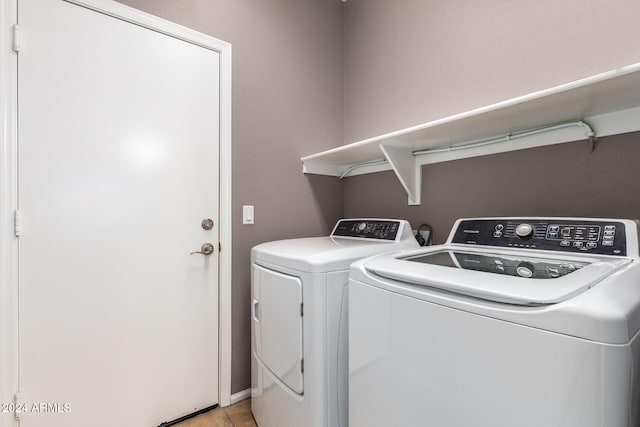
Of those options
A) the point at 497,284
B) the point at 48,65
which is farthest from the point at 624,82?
the point at 48,65

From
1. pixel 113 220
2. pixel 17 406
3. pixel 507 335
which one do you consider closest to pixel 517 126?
pixel 507 335

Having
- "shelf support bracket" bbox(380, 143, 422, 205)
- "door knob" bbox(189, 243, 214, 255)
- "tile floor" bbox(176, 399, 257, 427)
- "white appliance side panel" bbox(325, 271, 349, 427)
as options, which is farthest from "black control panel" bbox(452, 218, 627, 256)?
"tile floor" bbox(176, 399, 257, 427)

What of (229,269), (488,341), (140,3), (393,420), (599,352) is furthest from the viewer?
(229,269)

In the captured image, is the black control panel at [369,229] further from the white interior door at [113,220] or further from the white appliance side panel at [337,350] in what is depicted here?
the white interior door at [113,220]

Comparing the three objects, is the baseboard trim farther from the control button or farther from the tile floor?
the control button

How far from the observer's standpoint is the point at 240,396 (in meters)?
1.84

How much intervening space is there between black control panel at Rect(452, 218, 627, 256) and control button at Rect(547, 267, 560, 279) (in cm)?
26

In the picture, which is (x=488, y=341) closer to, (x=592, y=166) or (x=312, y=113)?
(x=592, y=166)

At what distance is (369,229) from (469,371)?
113 cm

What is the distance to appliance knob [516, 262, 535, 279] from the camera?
80 centimetres

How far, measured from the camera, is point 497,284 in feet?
2.24

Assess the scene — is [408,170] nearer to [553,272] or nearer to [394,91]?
[394,91]

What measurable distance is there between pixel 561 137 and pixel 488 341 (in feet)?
3.70

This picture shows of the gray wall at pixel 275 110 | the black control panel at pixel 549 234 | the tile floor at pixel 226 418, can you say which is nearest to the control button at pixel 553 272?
the black control panel at pixel 549 234
